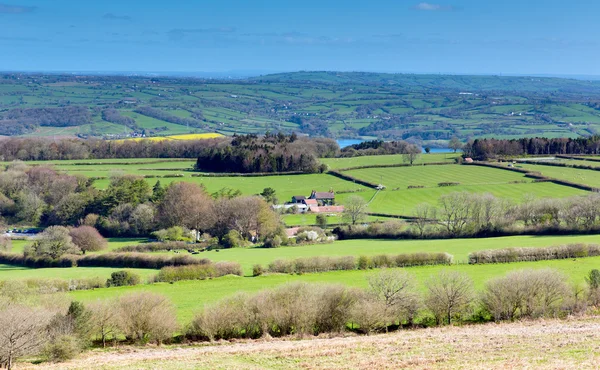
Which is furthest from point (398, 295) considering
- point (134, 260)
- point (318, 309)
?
point (134, 260)

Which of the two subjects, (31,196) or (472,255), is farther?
(31,196)

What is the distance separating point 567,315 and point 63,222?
184 ft

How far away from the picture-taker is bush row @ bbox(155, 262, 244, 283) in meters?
43.6

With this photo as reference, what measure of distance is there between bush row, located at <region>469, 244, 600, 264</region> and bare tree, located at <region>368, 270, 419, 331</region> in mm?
15006

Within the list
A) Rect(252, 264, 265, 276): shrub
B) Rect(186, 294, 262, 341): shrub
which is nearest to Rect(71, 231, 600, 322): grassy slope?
Rect(252, 264, 265, 276): shrub

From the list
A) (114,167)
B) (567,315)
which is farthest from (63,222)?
(567,315)

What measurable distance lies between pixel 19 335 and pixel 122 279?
17.8 meters

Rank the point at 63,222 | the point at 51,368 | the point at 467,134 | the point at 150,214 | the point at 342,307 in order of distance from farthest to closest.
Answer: the point at 467,134
the point at 63,222
the point at 150,214
the point at 342,307
the point at 51,368

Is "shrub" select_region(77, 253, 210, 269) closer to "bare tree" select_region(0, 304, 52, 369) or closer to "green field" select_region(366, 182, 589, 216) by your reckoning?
"bare tree" select_region(0, 304, 52, 369)

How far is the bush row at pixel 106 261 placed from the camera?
50.2m

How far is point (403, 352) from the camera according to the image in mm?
24969

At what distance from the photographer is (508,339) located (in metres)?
26.2

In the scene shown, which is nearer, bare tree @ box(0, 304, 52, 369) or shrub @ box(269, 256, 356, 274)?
bare tree @ box(0, 304, 52, 369)

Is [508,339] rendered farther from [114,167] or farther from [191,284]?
[114,167]
